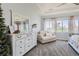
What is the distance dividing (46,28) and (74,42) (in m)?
0.70

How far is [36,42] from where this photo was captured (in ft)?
7.70

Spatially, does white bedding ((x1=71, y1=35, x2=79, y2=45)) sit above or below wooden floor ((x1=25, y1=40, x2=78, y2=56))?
above

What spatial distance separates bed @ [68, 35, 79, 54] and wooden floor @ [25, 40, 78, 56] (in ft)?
0.27

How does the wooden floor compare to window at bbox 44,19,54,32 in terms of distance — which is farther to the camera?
window at bbox 44,19,54,32

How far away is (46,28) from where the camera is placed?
84.7 inches

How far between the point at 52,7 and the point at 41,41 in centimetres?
78

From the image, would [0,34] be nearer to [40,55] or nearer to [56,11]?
[40,55]

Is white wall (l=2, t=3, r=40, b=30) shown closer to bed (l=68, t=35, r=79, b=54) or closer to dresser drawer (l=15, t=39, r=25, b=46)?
dresser drawer (l=15, t=39, r=25, b=46)

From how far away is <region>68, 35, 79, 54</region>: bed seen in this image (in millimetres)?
2115

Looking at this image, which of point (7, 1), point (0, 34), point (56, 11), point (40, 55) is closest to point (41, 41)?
point (40, 55)

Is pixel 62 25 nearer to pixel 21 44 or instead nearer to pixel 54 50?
pixel 54 50

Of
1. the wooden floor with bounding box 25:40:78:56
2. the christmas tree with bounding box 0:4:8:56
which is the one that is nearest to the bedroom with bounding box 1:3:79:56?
the wooden floor with bounding box 25:40:78:56

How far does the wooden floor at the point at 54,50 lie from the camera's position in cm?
204

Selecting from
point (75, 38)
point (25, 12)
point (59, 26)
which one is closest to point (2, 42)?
point (25, 12)
